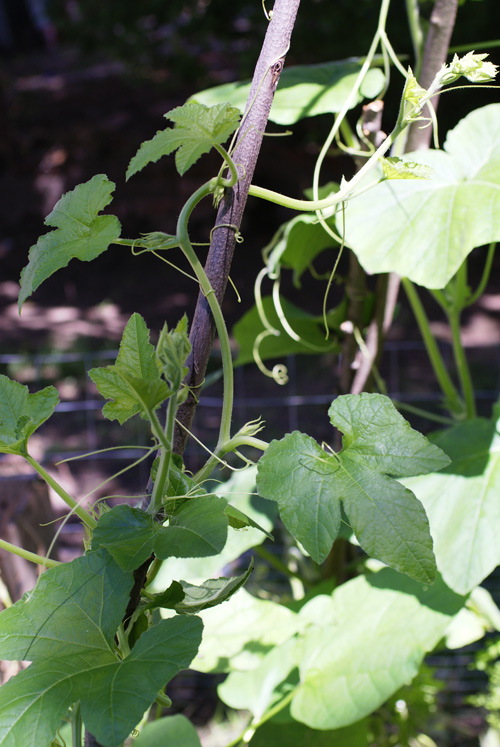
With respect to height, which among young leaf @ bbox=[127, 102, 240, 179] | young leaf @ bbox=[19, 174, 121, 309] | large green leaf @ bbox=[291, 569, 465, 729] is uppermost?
young leaf @ bbox=[127, 102, 240, 179]

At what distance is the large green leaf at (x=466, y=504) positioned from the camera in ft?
2.68

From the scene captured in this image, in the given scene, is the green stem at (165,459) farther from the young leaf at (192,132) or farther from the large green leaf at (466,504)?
the large green leaf at (466,504)

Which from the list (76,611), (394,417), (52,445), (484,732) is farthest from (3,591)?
(52,445)

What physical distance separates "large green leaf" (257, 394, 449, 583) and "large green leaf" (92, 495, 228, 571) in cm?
4

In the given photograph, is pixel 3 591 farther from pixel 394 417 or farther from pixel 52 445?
pixel 52 445

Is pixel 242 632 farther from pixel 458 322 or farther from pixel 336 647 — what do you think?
pixel 458 322

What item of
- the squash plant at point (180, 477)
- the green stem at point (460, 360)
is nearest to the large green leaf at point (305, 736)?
the squash plant at point (180, 477)

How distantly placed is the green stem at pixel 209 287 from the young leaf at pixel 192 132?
26 mm

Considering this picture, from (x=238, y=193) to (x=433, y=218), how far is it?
371 millimetres

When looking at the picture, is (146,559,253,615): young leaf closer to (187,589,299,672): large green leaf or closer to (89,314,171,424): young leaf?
(89,314,171,424): young leaf

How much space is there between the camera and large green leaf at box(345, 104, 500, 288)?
2.41 feet

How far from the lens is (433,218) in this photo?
0.77 meters

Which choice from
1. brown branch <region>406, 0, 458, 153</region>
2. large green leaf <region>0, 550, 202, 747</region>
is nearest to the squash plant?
large green leaf <region>0, 550, 202, 747</region>

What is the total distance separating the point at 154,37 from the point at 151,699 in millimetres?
5018
